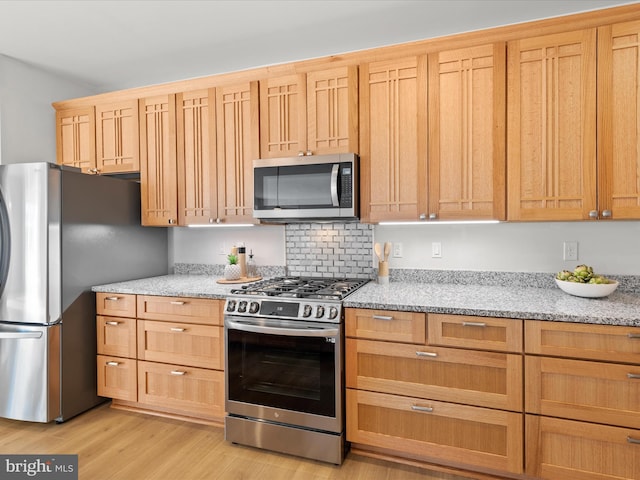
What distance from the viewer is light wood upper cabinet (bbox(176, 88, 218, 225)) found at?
286 cm

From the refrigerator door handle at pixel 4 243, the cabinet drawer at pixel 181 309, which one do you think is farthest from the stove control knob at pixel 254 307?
the refrigerator door handle at pixel 4 243

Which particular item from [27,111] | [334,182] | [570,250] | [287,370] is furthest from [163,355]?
[570,250]

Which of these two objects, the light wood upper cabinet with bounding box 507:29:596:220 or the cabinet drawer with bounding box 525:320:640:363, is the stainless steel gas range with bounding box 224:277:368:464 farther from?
the light wood upper cabinet with bounding box 507:29:596:220

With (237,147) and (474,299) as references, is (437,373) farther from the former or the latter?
(237,147)

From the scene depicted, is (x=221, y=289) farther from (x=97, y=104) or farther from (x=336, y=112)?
(x=97, y=104)

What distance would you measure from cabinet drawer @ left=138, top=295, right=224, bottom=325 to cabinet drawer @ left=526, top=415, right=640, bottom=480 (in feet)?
6.03

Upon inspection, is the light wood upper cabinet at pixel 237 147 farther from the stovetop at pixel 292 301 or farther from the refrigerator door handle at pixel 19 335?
the refrigerator door handle at pixel 19 335

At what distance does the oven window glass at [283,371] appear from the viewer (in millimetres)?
2109

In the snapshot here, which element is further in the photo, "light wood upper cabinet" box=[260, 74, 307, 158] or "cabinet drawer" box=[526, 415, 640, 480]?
"light wood upper cabinet" box=[260, 74, 307, 158]

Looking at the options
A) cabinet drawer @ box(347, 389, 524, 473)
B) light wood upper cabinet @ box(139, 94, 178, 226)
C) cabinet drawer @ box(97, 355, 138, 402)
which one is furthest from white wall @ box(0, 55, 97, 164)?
cabinet drawer @ box(347, 389, 524, 473)

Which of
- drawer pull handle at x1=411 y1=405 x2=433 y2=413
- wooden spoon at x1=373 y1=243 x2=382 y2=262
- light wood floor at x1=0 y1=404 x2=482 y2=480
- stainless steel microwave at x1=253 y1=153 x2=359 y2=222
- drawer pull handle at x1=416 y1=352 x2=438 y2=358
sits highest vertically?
stainless steel microwave at x1=253 y1=153 x2=359 y2=222

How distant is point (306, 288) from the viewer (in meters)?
2.43

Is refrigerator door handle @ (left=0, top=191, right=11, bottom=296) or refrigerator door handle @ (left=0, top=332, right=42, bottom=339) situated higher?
refrigerator door handle @ (left=0, top=191, right=11, bottom=296)

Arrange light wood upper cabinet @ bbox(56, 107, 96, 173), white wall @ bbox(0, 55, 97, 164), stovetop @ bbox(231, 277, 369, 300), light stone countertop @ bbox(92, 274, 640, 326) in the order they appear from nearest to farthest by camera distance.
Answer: light stone countertop @ bbox(92, 274, 640, 326), stovetop @ bbox(231, 277, 369, 300), white wall @ bbox(0, 55, 97, 164), light wood upper cabinet @ bbox(56, 107, 96, 173)
